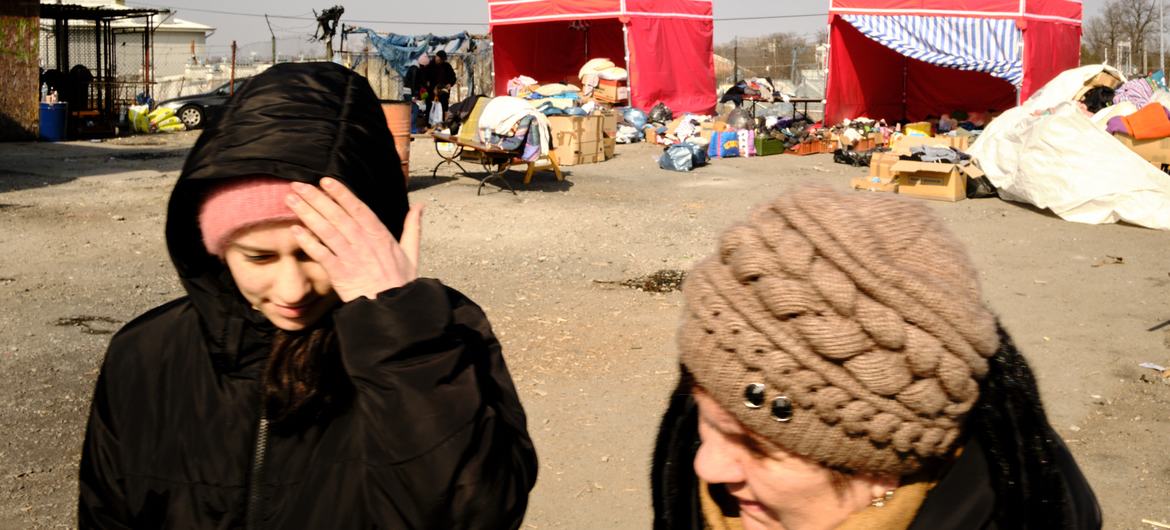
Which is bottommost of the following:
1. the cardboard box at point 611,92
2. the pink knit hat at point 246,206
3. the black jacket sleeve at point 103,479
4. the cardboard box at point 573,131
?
the black jacket sleeve at point 103,479

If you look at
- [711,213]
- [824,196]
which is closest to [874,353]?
[824,196]

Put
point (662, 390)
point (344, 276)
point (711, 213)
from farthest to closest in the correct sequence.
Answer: point (711, 213)
point (662, 390)
point (344, 276)

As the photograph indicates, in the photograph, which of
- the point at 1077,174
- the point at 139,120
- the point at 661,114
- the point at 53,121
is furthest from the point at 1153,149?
the point at 139,120

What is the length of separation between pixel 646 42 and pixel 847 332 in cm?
2228

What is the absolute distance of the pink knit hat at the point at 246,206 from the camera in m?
1.72

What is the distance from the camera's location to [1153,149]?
1298 centimetres

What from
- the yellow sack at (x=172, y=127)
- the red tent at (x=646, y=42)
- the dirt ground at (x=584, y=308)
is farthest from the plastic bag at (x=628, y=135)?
the yellow sack at (x=172, y=127)

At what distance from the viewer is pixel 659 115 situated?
2228cm

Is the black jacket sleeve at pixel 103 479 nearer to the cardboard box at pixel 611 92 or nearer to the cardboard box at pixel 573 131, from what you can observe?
the cardboard box at pixel 573 131

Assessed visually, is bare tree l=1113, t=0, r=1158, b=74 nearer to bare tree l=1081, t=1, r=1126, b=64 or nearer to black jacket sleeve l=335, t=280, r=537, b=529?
bare tree l=1081, t=1, r=1126, b=64

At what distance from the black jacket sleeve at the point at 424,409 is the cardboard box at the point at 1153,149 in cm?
1327

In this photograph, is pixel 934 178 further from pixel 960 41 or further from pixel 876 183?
pixel 960 41

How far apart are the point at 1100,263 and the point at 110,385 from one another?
30.5ft

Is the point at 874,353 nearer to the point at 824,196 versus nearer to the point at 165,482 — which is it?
the point at 824,196
